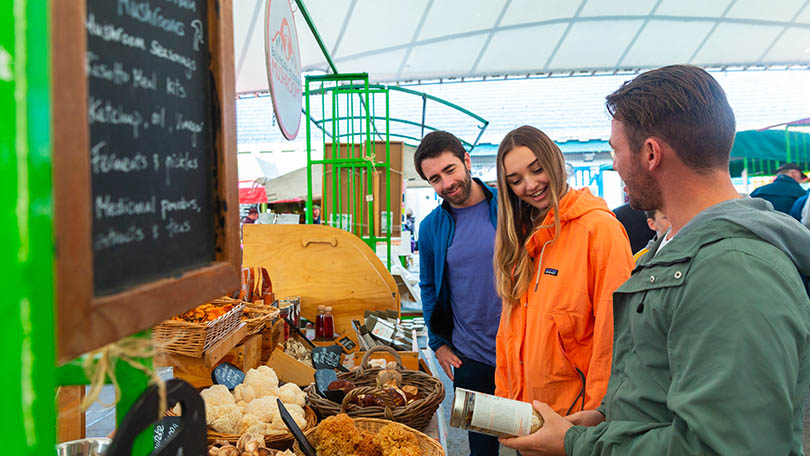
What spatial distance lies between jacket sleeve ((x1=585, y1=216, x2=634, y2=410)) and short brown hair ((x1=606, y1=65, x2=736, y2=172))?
26.3 inches

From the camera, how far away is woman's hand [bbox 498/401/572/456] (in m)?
1.41

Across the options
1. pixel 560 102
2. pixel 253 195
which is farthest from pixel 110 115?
pixel 560 102

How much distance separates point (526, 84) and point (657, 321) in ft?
43.6

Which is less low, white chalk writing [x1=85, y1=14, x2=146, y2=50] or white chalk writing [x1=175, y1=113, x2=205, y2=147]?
white chalk writing [x1=85, y1=14, x2=146, y2=50]

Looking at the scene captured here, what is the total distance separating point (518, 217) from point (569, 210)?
0.37 metres

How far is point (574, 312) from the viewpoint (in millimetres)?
1840

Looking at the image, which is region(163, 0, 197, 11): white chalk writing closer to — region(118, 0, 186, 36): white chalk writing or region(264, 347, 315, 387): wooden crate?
region(118, 0, 186, 36): white chalk writing

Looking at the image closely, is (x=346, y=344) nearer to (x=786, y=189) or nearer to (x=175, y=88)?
(x=175, y=88)

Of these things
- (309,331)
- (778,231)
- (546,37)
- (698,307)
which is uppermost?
(546,37)

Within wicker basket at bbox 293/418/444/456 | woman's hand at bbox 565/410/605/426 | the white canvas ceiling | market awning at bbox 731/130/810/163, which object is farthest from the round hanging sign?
the white canvas ceiling

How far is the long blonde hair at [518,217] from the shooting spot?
2.08 meters

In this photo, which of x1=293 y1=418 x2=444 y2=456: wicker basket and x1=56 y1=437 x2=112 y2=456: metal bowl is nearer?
x1=56 y1=437 x2=112 y2=456: metal bowl

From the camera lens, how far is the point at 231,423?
Result: 5.58 feet

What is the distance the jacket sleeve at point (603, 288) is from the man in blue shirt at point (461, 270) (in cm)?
88
